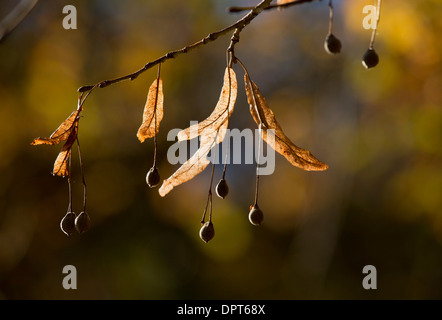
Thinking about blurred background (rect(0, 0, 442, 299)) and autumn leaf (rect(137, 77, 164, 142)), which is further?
blurred background (rect(0, 0, 442, 299))

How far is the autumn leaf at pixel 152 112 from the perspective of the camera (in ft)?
4.43

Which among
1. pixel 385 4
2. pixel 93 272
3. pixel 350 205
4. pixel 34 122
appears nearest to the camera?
pixel 385 4

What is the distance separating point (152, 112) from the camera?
Result: 1357 millimetres

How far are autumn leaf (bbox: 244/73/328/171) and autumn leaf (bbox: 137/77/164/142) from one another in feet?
0.90

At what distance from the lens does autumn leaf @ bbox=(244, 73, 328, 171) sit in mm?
1271

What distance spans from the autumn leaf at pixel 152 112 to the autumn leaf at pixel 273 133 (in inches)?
10.8

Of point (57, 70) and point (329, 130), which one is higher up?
point (57, 70)

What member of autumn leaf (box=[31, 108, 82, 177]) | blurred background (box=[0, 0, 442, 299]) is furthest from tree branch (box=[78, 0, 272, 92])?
blurred background (box=[0, 0, 442, 299])

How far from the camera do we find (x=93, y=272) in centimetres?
746

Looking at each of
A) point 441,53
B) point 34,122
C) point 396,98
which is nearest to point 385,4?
point 441,53

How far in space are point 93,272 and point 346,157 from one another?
15.1 ft

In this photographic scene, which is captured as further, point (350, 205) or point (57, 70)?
point (350, 205)

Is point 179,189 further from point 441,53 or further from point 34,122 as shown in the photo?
point 441,53

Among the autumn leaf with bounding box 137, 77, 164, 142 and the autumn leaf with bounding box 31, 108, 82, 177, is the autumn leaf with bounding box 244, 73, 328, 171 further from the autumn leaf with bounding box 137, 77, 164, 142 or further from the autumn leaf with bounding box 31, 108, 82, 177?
the autumn leaf with bounding box 31, 108, 82, 177
